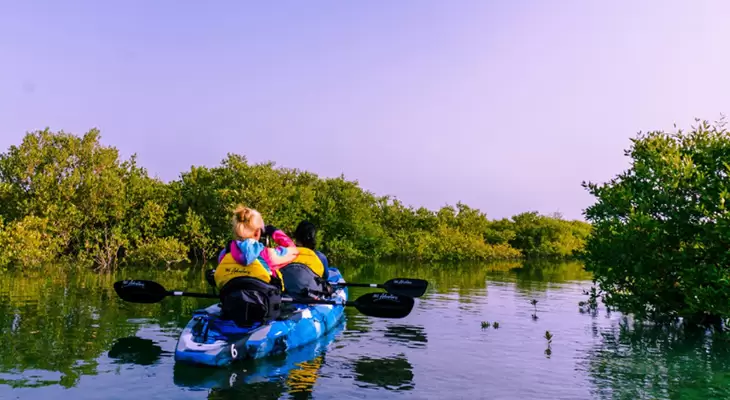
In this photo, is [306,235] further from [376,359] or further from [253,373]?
[253,373]

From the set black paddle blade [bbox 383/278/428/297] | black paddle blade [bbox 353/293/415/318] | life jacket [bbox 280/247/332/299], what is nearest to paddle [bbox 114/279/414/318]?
black paddle blade [bbox 353/293/415/318]

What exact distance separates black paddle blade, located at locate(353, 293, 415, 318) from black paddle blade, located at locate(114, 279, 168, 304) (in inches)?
159

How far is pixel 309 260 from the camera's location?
12.6m

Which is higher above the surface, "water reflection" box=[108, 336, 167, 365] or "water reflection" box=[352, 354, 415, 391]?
"water reflection" box=[108, 336, 167, 365]

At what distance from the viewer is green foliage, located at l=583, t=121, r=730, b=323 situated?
12.8 meters

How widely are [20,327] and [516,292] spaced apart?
17.9 m

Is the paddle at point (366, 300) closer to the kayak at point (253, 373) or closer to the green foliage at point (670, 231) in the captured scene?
the kayak at point (253, 373)

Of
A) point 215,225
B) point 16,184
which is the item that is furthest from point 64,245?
point 215,225

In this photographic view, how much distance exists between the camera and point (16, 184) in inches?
1190

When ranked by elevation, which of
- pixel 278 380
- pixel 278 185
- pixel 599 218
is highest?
pixel 278 185

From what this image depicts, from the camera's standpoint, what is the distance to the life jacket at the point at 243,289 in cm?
920

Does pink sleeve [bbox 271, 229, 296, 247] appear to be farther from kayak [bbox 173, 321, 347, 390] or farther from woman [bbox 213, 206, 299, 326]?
kayak [bbox 173, 321, 347, 390]

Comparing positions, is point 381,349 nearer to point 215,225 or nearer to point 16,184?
point 16,184

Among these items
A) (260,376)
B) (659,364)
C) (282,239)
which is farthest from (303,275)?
(659,364)
